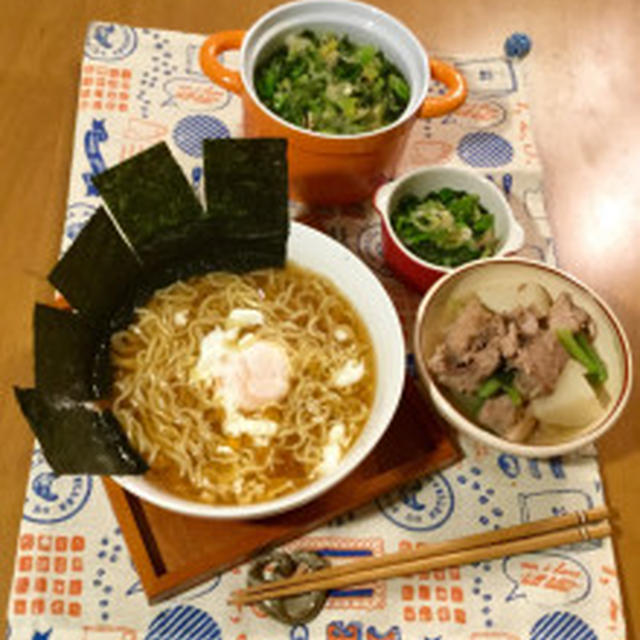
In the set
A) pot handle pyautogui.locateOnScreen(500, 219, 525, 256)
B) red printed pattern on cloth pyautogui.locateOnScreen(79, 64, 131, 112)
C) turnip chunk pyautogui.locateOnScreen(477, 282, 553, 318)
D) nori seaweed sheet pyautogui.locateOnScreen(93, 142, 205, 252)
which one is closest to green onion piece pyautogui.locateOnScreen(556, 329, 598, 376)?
turnip chunk pyautogui.locateOnScreen(477, 282, 553, 318)

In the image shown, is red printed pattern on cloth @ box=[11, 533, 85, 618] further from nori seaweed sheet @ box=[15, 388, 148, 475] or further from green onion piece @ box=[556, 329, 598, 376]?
green onion piece @ box=[556, 329, 598, 376]

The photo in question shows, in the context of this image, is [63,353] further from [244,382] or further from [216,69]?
[216,69]

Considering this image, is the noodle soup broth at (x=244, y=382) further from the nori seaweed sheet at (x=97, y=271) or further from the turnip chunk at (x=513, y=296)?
the turnip chunk at (x=513, y=296)

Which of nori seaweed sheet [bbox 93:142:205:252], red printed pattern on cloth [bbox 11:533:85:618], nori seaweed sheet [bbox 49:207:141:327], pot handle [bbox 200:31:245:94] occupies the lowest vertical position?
red printed pattern on cloth [bbox 11:533:85:618]

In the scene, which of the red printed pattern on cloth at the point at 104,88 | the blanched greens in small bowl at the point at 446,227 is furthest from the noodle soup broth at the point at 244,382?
the red printed pattern on cloth at the point at 104,88

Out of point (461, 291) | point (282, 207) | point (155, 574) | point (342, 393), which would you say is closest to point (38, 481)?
point (155, 574)

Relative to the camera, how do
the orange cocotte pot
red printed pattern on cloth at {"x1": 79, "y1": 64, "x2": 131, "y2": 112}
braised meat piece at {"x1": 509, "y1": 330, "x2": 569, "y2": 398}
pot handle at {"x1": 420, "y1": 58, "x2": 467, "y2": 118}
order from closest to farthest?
braised meat piece at {"x1": 509, "y1": 330, "x2": 569, "y2": 398}
the orange cocotte pot
pot handle at {"x1": 420, "y1": 58, "x2": 467, "y2": 118}
red printed pattern on cloth at {"x1": 79, "y1": 64, "x2": 131, "y2": 112}

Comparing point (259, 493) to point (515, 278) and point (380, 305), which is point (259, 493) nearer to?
point (380, 305)
